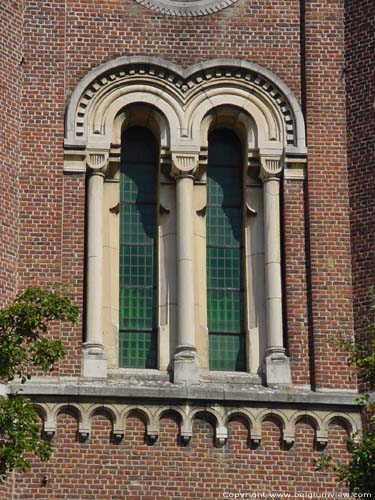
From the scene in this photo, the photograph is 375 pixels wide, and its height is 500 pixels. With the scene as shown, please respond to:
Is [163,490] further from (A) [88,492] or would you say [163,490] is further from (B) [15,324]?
(B) [15,324]

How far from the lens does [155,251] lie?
93.9ft

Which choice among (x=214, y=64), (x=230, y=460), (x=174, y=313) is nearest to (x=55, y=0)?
(x=214, y=64)

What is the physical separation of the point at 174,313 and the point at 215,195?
217cm

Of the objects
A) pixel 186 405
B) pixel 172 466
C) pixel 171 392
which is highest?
pixel 171 392

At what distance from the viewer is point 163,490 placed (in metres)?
26.5

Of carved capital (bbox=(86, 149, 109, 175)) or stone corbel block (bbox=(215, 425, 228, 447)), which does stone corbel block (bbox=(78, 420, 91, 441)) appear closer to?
stone corbel block (bbox=(215, 425, 228, 447))

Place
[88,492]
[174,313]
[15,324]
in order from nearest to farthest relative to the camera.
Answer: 1. [15,324]
2. [88,492]
3. [174,313]

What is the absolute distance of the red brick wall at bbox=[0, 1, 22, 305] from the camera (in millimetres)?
27641

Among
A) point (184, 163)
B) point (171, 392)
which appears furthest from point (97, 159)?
point (171, 392)

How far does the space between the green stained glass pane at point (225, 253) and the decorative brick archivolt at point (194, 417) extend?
126 cm

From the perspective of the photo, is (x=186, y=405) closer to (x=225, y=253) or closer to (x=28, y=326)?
(x=225, y=253)

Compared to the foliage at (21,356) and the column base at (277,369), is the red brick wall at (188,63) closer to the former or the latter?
the column base at (277,369)

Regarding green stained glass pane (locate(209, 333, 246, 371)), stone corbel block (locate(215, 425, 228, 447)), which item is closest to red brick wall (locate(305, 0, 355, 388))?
green stained glass pane (locate(209, 333, 246, 371))

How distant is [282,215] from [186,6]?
150 inches
